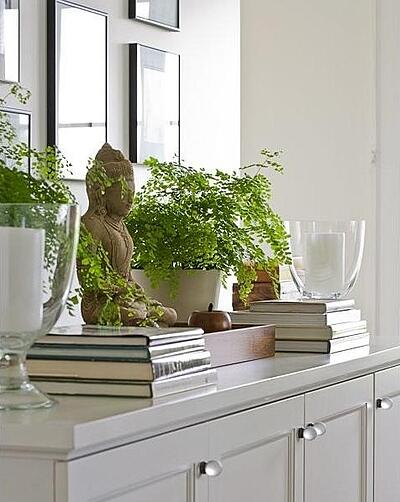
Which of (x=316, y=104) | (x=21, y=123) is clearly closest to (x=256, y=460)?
(x=21, y=123)

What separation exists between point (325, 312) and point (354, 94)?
143cm

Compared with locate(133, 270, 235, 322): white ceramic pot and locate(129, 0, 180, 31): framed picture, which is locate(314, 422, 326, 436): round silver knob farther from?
locate(129, 0, 180, 31): framed picture

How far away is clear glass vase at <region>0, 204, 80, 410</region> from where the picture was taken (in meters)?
1.38

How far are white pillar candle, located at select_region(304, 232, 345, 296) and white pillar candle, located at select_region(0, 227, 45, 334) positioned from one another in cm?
103

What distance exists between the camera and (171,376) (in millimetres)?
1564

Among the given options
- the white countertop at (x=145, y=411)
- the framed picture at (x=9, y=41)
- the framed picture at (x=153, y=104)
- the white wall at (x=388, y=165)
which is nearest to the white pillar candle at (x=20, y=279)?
the white countertop at (x=145, y=411)

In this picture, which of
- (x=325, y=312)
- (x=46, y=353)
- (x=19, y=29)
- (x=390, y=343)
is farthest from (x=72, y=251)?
(x=19, y=29)

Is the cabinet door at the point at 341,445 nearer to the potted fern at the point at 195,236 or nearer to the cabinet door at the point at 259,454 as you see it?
the cabinet door at the point at 259,454

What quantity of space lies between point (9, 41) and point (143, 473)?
56.2 inches

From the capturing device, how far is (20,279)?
4.55 ft

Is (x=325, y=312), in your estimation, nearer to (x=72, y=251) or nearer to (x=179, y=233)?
(x=179, y=233)

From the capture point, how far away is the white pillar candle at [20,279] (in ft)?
4.51

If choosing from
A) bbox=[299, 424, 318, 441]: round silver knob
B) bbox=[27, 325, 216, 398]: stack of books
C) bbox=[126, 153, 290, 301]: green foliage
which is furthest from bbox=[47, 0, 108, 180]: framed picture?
bbox=[27, 325, 216, 398]: stack of books

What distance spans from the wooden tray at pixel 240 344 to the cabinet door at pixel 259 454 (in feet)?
0.48
